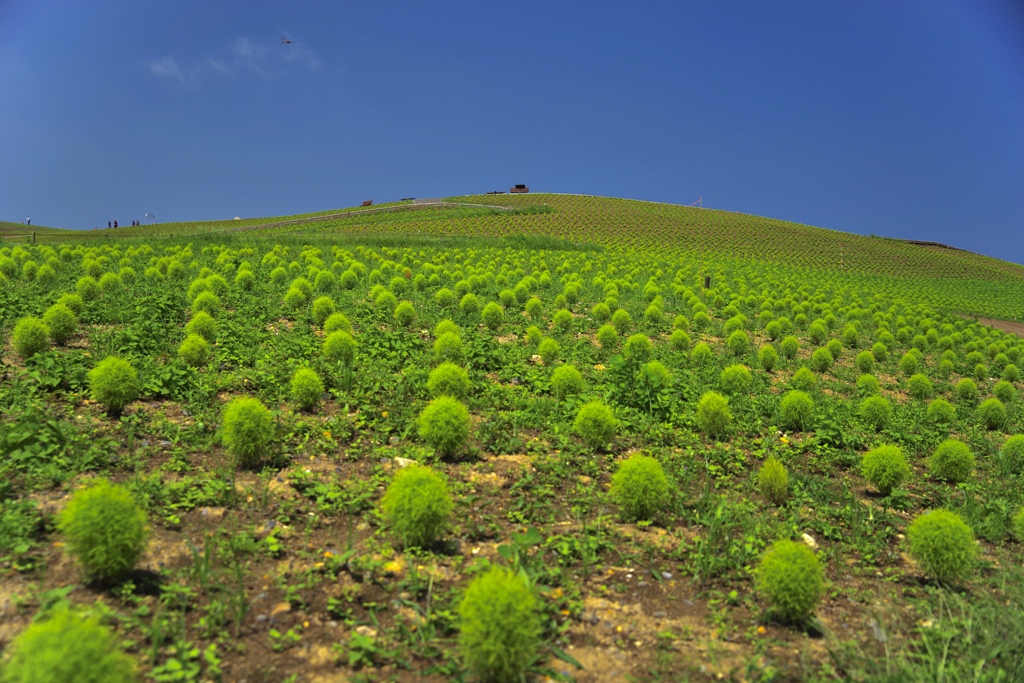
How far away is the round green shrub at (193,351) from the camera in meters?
8.02

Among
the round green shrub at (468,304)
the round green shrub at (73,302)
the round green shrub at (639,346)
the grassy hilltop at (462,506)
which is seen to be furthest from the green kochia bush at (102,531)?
the round green shrub at (468,304)

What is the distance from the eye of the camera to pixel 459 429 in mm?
6379

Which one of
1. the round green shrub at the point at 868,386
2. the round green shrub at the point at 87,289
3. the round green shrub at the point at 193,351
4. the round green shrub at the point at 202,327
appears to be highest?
the round green shrub at the point at 87,289

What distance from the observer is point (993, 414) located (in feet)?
36.0

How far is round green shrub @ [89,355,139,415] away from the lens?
6324 millimetres

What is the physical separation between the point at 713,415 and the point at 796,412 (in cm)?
198

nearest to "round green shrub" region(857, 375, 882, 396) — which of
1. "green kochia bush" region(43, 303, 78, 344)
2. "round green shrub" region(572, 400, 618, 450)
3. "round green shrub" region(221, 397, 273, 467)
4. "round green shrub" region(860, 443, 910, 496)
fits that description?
"round green shrub" region(860, 443, 910, 496)

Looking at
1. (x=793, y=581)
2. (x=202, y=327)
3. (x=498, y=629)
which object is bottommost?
(x=793, y=581)

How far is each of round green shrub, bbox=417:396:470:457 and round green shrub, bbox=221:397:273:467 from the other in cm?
164

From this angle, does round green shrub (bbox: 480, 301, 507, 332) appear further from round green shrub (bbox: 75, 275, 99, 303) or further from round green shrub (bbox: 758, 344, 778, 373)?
round green shrub (bbox: 75, 275, 99, 303)

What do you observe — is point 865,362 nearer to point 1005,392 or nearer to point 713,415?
point 1005,392

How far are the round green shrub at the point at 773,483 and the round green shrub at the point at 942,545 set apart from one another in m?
1.37

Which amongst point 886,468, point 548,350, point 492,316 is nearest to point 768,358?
point 548,350

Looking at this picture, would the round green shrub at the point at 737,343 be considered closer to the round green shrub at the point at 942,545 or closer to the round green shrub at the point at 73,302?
the round green shrub at the point at 942,545
